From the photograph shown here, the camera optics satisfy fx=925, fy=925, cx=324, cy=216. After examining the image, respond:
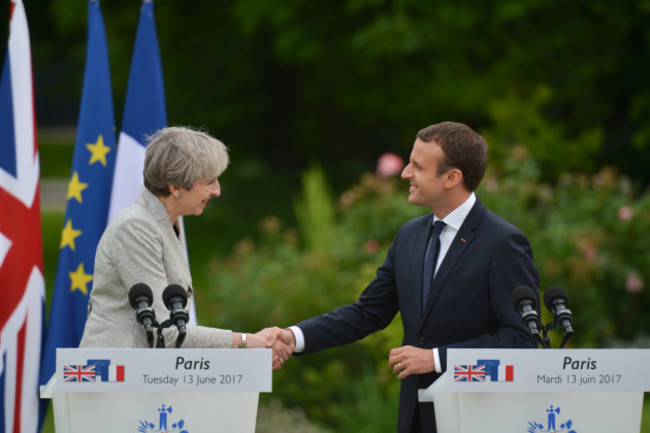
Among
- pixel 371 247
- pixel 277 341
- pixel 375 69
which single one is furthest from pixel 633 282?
pixel 375 69

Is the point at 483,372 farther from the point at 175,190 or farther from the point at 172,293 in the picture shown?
the point at 175,190

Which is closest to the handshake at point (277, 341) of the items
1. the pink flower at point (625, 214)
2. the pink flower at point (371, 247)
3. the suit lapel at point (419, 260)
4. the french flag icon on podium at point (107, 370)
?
the suit lapel at point (419, 260)

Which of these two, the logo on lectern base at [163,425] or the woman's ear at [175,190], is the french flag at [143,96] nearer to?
the woman's ear at [175,190]

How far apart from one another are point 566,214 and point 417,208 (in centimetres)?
140

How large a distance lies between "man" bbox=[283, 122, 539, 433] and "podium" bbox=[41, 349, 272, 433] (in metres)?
0.67

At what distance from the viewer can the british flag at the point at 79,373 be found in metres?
3.00

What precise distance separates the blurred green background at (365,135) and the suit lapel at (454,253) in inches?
106

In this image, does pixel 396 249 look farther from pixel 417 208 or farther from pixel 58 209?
pixel 58 209

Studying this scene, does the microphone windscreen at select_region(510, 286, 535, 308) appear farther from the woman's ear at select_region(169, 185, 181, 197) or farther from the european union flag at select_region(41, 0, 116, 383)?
the european union flag at select_region(41, 0, 116, 383)

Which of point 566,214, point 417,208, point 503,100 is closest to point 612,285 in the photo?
point 566,214

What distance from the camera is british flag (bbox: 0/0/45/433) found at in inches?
180

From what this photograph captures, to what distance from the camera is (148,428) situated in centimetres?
309

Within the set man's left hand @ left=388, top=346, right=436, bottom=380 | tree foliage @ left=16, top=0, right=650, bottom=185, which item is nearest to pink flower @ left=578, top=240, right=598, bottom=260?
tree foliage @ left=16, top=0, right=650, bottom=185

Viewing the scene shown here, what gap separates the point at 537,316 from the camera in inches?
121
